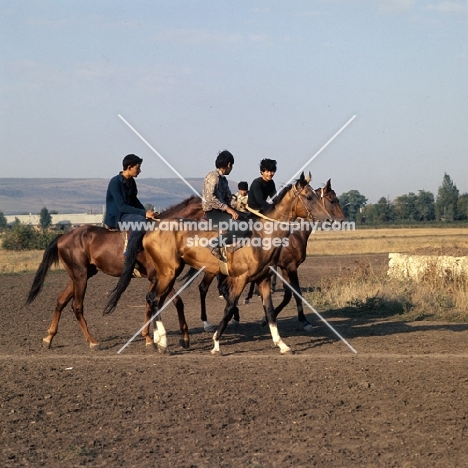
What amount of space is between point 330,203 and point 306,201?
3.41ft

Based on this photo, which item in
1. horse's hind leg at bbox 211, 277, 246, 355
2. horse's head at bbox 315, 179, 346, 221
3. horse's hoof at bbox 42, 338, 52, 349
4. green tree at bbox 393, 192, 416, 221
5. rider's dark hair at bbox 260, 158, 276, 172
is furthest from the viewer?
green tree at bbox 393, 192, 416, 221

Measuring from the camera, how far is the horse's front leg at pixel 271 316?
34.2ft

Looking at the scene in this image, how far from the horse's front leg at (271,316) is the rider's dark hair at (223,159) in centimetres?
Result: 167

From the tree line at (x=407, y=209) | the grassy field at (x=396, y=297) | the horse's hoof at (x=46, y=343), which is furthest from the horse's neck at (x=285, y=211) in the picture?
the tree line at (x=407, y=209)

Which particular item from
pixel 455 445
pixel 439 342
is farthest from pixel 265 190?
pixel 455 445

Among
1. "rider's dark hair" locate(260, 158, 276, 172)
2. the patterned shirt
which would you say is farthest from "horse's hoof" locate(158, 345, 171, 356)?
"rider's dark hair" locate(260, 158, 276, 172)

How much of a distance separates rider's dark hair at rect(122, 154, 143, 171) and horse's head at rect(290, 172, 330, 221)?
237cm

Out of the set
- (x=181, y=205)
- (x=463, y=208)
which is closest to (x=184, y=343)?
(x=181, y=205)

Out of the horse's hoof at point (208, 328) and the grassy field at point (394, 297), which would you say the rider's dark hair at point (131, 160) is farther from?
the grassy field at point (394, 297)

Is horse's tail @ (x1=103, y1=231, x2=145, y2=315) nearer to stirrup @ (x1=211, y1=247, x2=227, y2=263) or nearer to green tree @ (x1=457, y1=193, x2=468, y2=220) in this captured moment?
stirrup @ (x1=211, y1=247, x2=227, y2=263)

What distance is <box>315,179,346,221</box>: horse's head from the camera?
10867 mm

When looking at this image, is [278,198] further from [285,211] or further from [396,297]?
[396,297]

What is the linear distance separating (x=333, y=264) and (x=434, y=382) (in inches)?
860

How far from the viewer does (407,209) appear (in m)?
92.6
